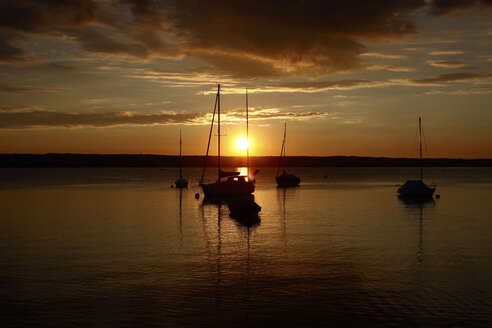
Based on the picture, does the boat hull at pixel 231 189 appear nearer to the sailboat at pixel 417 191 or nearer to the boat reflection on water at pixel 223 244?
the boat reflection on water at pixel 223 244

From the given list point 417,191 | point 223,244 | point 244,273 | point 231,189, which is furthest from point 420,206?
point 244,273

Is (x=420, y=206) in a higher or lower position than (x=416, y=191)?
lower

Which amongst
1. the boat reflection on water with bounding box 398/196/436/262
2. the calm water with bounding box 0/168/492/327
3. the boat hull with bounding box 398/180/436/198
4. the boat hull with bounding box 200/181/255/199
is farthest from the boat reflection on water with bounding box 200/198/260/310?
the boat hull with bounding box 398/180/436/198

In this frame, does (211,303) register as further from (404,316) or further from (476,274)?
(476,274)

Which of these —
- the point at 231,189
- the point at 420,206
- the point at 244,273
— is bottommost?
the point at 420,206

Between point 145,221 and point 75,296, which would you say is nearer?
point 75,296

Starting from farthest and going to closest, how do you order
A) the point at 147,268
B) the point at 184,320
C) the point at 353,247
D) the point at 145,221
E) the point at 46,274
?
the point at 145,221 < the point at 353,247 < the point at 147,268 < the point at 46,274 < the point at 184,320

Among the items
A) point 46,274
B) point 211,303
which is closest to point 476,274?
point 211,303

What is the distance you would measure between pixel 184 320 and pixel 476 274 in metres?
16.4

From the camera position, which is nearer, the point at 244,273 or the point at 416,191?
the point at 244,273

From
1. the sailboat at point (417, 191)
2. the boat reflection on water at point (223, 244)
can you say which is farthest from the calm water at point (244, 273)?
the sailboat at point (417, 191)

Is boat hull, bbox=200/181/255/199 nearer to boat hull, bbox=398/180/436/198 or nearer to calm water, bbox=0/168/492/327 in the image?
calm water, bbox=0/168/492/327

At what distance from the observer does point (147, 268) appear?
84.0 ft

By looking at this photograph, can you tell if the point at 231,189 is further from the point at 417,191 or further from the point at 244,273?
the point at 244,273
